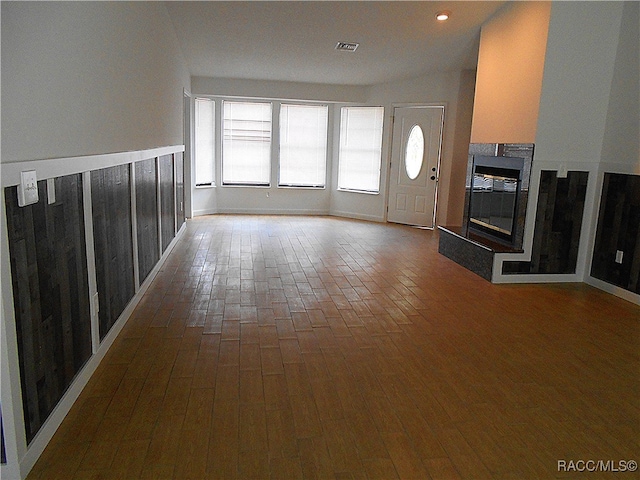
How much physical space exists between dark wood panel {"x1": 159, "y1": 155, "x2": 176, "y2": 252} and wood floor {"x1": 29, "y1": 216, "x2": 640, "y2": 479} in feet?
2.62

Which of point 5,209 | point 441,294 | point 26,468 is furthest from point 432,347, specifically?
point 5,209

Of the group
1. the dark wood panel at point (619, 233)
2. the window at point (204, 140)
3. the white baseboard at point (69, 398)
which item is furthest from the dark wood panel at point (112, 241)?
the window at point (204, 140)

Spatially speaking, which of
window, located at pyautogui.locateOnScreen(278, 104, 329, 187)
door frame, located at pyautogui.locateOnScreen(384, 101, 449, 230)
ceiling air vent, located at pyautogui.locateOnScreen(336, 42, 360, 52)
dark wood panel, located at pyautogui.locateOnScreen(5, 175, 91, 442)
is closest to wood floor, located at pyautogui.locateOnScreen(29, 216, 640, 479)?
→ dark wood panel, located at pyautogui.locateOnScreen(5, 175, 91, 442)

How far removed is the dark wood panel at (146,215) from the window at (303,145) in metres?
4.77

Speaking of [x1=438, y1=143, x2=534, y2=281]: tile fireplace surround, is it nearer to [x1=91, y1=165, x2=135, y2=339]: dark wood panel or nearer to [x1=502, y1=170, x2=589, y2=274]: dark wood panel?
[x1=502, y1=170, x2=589, y2=274]: dark wood panel

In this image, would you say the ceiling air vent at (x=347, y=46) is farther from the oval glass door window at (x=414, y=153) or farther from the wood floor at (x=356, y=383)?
the wood floor at (x=356, y=383)

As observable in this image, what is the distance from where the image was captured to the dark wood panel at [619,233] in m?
4.41

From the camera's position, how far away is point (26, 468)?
1.94m

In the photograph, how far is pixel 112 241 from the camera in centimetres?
324

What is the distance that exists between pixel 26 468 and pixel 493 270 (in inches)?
167

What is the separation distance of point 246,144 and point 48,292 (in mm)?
7367

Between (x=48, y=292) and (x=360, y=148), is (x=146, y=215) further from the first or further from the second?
(x=360, y=148)

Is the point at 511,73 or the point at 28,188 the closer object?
the point at 28,188

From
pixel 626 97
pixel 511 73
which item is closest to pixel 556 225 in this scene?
pixel 626 97
